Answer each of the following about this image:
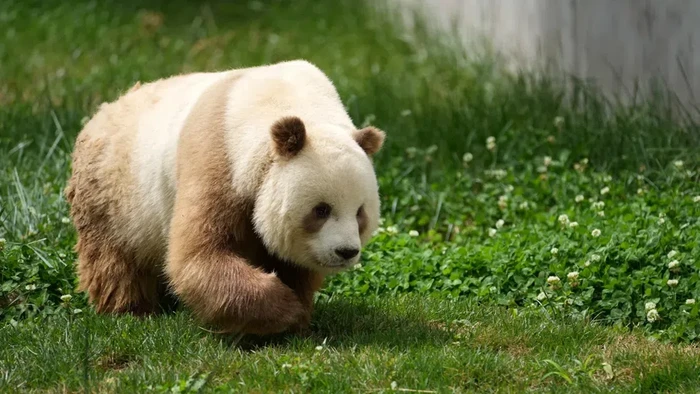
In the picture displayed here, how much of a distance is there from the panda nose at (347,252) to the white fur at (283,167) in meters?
0.02

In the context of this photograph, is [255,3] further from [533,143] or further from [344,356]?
[344,356]

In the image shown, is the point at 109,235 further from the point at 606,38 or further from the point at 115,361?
the point at 606,38

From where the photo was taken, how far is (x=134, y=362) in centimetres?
475

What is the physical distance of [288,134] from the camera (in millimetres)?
4688

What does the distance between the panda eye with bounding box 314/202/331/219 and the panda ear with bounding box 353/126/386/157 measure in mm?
428

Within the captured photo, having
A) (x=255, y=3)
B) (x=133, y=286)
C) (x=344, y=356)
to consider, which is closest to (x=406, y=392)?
(x=344, y=356)

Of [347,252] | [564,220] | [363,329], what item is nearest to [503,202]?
[564,220]

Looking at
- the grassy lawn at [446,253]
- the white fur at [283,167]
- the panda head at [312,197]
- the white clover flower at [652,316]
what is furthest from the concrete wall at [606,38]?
the panda head at [312,197]

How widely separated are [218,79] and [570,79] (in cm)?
394

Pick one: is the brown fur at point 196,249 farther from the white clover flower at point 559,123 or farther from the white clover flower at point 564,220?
the white clover flower at point 559,123

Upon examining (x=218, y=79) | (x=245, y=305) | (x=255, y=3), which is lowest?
(x=255, y=3)

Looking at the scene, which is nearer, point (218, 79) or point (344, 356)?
point (344, 356)

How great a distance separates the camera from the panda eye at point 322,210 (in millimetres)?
4738

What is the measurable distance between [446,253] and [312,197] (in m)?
1.80
